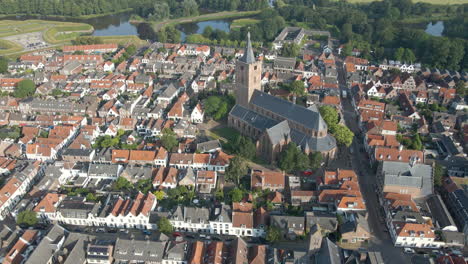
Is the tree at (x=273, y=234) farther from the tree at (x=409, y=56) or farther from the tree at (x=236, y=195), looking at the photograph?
the tree at (x=409, y=56)

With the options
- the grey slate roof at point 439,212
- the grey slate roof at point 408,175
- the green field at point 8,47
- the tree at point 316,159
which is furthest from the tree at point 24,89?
the grey slate roof at point 439,212

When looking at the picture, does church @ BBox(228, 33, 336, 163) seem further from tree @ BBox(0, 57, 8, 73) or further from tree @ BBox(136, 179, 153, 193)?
tree @ BBox(0, 57, 8, 73)

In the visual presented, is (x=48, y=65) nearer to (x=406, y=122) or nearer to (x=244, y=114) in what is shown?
(x=244, y=114)

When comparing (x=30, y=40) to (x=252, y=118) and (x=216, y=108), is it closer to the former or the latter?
(x=216, y=108)

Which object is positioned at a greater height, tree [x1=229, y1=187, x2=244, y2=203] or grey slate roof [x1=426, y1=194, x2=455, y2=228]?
tree [x1=229, y1=187, x2=244, y2=203]

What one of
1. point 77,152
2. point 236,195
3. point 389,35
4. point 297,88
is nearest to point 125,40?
point 297,88

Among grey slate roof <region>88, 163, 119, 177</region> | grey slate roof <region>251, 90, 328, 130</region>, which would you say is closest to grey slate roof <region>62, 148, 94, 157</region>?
grey slate roof <region>88, 163, 119, 177</region>
